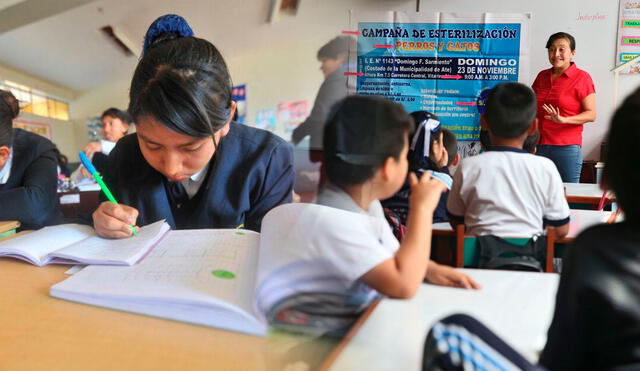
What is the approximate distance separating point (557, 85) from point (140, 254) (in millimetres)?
426

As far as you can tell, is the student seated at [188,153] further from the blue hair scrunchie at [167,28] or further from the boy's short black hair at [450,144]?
the boy's short black hair at [450,144]

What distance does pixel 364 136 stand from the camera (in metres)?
0.23

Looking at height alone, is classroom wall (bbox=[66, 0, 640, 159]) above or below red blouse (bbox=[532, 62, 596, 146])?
above

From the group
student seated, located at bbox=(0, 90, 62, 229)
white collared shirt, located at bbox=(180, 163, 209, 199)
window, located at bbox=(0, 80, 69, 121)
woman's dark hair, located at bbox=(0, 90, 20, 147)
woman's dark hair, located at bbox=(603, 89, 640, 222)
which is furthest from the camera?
student seated, located at bbox=(0, 90, 62, 229)

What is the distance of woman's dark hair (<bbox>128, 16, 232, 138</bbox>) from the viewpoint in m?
0.39

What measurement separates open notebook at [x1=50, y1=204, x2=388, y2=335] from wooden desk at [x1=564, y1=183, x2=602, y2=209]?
12 cm

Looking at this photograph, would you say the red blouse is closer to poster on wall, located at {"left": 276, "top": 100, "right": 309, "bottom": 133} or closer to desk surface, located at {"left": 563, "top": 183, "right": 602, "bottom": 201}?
desk surface, located at {"left": 563, "top": 183, "right": 602, "bottom": 201}

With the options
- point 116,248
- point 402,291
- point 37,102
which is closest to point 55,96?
point 37,102

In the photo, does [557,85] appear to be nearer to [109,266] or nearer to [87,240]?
[109,266]

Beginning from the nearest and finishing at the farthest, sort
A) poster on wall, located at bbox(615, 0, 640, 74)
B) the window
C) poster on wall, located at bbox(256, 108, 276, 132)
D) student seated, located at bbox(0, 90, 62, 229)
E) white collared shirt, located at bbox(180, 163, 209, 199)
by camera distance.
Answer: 1. poster on wall, located at bbox(615, 0, 640, 74)
2. poster on wall, located at bbox(256, 108, 276, 132)
3. white collared shirt, located at bbox(180, 163, 209, 199)
4. the window
5. student seated, located at bbox(0, 90, 62, 229)

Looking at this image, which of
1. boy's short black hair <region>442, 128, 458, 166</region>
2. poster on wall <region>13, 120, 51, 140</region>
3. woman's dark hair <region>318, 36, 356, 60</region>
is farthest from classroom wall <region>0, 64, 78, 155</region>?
boy's short black hair <region>442, 128, 458, 166</region>

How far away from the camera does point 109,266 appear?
1.50 ft

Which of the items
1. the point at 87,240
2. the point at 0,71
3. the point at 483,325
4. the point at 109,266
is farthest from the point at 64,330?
the point at 0,71

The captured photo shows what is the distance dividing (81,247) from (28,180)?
482 mm
